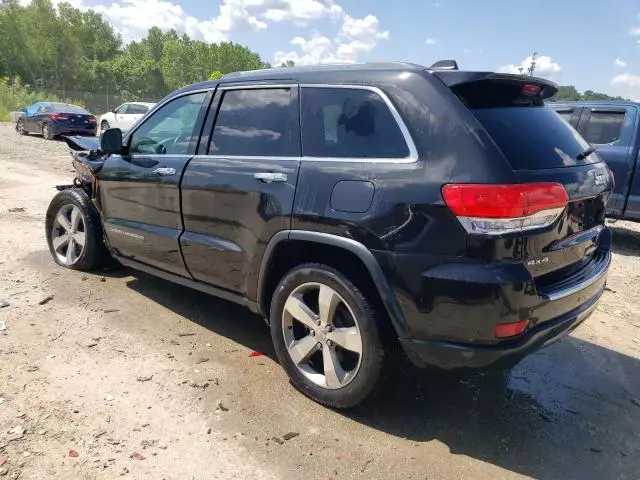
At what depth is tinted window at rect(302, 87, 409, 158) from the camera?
9.09ft

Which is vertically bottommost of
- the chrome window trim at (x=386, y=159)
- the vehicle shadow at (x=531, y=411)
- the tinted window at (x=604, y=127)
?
the vehicle shadow at (x=531, y=411)

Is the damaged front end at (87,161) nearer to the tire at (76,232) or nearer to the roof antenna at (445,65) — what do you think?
the tire at (76,232)

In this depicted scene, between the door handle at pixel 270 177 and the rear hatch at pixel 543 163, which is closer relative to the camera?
the rear hatch at pixel 543 163

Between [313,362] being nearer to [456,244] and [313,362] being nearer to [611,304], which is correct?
[456,244]

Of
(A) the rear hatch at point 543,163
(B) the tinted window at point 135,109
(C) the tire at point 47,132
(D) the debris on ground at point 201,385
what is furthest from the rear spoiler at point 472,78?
(B) the tinted window at point 135,109

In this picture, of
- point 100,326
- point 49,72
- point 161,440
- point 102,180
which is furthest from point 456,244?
point 49,72

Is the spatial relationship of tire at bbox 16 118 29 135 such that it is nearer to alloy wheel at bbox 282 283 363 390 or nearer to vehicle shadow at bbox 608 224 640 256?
vehicle shadow at bbox 608 224 640 256

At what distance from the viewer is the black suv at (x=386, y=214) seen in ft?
8.10

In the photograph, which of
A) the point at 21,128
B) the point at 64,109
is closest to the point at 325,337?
the point at 64,109

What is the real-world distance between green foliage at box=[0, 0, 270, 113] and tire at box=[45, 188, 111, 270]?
146 ft

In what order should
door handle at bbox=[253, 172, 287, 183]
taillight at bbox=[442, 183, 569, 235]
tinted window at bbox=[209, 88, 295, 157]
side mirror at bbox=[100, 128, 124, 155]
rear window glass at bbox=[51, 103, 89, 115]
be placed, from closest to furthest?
taillight at bbox=[442, 183, 569, 235], door handle at bbox=[253, 172, 287, 183], tinted window at bbox=[209, 88, 295, 157], side mirror at bbox=[100, 128, 124, 155], rear window glass at bbox=[51, 103, 89, 115]

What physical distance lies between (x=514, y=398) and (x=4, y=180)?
1020cm

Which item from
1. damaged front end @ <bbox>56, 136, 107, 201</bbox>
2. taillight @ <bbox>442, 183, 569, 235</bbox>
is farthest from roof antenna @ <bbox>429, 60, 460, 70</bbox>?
damaged front end @ <bbox>56, 136, 107, 201</bbox>

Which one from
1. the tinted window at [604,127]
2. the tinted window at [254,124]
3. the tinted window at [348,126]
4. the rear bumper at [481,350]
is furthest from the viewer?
the tinted window at [604,127]
